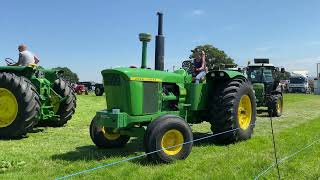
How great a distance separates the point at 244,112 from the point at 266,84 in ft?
28.2

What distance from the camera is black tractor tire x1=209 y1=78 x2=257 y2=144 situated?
329 inches

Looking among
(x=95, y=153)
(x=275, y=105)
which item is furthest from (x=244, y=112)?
(x=275, y=105)

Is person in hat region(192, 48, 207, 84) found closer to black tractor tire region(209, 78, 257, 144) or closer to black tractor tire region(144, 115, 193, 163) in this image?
black tractor tire region(209, 78, 257, 144)

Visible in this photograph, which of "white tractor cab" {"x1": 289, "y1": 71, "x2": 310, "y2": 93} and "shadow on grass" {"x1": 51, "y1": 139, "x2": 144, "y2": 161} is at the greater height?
"white tractor cab" {"x1": 289, "y1": 71, "x2": 310, "y2": 93}

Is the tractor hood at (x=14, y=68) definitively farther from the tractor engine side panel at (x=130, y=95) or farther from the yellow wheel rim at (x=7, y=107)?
the tractor engine side panel at (x=130, y=95)

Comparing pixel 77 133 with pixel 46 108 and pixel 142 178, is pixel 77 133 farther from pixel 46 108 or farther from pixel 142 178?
pixel 142 178

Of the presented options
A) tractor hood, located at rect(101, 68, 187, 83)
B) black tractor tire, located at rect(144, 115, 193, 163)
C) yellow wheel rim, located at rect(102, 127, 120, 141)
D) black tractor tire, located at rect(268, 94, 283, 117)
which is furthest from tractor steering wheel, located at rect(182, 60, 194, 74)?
black tractor tire, located at rect(268, 94, 283, 117)

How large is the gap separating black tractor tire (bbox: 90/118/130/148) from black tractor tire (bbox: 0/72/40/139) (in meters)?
1.82

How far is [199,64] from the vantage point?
9344 mm

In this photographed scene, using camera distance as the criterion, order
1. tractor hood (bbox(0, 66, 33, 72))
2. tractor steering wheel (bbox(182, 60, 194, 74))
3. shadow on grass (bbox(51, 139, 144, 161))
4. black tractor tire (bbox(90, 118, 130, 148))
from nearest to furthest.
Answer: shadow on grass (bbox(51, 139, 144, 161)), black tractor tire (bbox(90, 118, 130, 148)), tractor steering wheel (bbox(182, 60, 194, 74)), tractor hood (bbox(0, 66, 33, 72))

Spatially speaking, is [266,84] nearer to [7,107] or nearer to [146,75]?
[7,107]

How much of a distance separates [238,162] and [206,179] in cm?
110

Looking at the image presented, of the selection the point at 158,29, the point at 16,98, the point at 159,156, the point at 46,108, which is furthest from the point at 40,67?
the point at 159,156

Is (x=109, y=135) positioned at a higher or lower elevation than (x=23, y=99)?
lower
